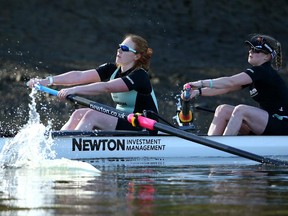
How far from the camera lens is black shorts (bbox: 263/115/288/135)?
47.5ft

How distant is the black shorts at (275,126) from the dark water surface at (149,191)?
1476 mm

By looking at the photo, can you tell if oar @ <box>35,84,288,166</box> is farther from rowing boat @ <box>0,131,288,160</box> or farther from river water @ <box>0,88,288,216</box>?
rowing boat @ <box>0,131,288,160</box>

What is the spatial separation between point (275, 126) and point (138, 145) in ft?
5.29

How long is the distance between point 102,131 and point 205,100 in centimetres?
1045

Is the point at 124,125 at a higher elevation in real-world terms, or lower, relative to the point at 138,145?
higher

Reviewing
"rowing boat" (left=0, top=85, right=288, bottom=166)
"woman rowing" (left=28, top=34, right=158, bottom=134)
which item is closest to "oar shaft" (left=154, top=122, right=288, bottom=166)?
"rowing boat" (left=0, top=85, right=288, bottom=166)

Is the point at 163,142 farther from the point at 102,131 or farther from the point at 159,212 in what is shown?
the point at 159,212

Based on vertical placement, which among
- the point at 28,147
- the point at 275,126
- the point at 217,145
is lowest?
the point at 217,145

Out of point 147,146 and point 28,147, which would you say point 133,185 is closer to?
point 28,147

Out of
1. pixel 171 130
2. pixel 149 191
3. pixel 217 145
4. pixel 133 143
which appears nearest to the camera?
pixel 149 191

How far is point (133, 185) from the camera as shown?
10820 mm

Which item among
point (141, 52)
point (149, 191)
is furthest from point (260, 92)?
point (149, 191)

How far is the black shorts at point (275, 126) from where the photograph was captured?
1448 cm

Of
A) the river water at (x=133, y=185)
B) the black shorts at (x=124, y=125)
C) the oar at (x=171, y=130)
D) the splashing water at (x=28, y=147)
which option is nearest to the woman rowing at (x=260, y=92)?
the river water at (x=133, y=185)
